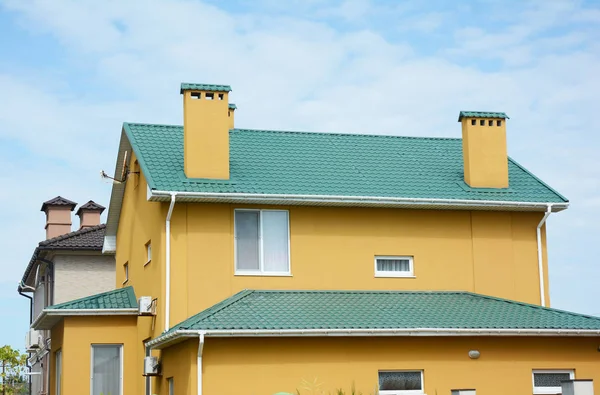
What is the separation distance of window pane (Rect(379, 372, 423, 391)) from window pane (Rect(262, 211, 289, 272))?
3.44 metres

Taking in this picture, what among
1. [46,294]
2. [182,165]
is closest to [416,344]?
[182,165]

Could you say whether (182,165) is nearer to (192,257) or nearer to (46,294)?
(192,257)

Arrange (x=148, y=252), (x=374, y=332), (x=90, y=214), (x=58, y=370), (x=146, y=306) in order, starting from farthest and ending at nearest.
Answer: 1. (x=90, y=214)
2. (x=58, y=370)
3. (x=148, y=252)
4. (x=146, y=306)
5. (x=374, y=332)

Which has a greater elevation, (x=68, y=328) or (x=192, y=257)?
(x=192, y=257)

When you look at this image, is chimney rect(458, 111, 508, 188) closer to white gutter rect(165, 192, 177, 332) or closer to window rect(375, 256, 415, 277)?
window rect(375, 256, 415, 277)

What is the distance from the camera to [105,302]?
75.6ft

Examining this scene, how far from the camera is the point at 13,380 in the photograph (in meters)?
52.6

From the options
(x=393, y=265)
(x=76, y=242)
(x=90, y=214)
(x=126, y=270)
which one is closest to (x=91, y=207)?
(x=90, y=214)

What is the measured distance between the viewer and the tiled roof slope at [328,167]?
2208 centimetres

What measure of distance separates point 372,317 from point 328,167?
193 inches

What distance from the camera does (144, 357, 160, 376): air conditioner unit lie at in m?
21.5

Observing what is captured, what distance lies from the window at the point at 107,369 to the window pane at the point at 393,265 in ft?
20.4

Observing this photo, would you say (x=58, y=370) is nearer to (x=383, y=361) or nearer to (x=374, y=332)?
(x=383, y=361)

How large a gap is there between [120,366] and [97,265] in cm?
1256
